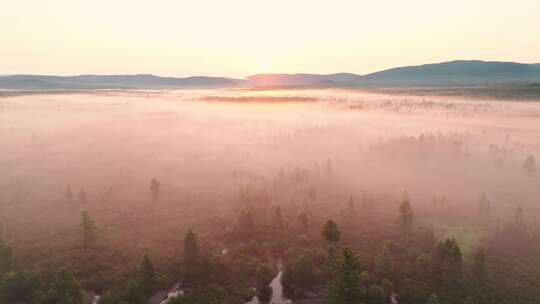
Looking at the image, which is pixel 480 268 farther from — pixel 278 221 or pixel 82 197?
pixel 82 197

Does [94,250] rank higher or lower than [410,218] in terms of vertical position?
lower

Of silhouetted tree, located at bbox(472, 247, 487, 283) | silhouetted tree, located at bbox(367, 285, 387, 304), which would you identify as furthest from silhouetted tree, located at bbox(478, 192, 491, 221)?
silhouetted tree, located at bbox(367, 285, 387, 304)

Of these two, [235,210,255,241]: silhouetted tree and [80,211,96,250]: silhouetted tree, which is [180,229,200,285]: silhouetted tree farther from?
[80,211,96,250]: silhouetted tree

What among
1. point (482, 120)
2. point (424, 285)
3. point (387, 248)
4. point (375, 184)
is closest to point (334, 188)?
point (375, 184)

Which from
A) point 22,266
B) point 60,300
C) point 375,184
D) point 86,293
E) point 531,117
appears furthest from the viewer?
point 531,117

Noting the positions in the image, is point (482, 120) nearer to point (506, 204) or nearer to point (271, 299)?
point (506, 204)

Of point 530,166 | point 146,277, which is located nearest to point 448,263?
point 146,277

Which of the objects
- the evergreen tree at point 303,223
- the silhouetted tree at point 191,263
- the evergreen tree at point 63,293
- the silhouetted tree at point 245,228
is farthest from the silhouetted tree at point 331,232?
the evergreen tree at point 63,293

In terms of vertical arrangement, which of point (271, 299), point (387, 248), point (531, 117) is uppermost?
point (531, 117)

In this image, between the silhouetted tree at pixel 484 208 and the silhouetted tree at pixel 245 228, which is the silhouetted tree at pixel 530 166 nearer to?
the silhouetted tree at pixel 484 208
